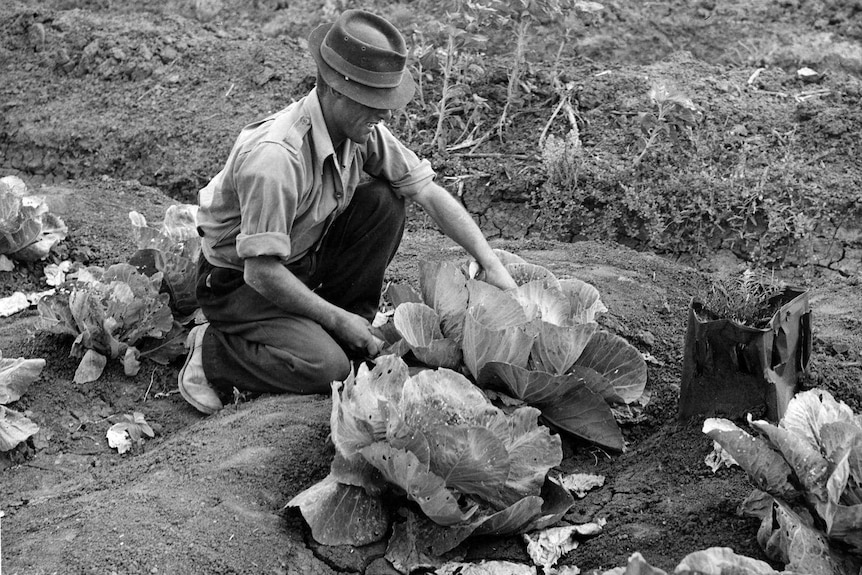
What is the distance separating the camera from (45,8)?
754 centimetres

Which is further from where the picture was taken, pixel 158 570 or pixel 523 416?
pixel 523 416

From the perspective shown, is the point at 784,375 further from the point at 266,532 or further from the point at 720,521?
the point at 266,532

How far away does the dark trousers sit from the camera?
138 inches

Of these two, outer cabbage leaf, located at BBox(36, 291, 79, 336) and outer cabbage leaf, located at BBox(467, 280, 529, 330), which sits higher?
outer cabbage leaf, located at BBox(467, 280, 529, 330)

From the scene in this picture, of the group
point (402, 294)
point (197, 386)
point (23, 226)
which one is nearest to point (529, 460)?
point (402, 294)

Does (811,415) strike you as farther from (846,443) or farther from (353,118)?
(353,118)

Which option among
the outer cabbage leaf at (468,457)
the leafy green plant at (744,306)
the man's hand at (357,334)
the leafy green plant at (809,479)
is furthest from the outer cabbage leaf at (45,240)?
the leafy green plant at (809,479)

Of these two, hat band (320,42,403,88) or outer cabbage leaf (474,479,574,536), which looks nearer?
outer cabbage leaf (474,479,574,536)

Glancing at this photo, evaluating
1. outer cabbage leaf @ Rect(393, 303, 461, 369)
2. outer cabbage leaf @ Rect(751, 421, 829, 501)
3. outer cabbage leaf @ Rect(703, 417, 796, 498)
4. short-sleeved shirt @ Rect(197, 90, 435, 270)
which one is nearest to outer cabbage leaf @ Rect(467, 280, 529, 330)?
outer cabbage leaf @ Rect(393, 303, 461, 369)

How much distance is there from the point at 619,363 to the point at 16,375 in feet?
7.47

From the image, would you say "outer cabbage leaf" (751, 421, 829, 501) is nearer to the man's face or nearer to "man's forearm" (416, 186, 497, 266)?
"man's forearm" (416, 186, 497, 266)

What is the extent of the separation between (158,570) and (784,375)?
199 centimetres

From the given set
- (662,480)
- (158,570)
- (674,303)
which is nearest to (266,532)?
(158,570)

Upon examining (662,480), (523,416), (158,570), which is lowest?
(158,570)
